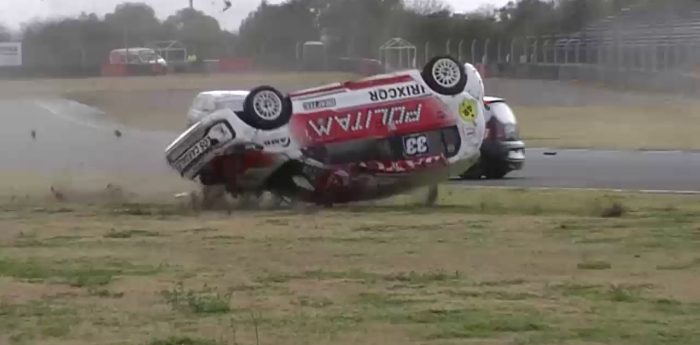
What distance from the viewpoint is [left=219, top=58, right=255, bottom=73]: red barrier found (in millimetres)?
35875

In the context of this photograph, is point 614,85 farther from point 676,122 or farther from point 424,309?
point 424,309

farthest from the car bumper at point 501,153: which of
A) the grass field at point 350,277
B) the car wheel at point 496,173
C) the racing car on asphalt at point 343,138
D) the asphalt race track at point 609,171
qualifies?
the grass field at point 350,277

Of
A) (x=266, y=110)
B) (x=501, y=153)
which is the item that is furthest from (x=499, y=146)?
(x=266, y=110)

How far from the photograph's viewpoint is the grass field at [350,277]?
6.44 m

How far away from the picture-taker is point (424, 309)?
7.03 m

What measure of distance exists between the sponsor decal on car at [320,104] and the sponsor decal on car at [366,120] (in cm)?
15

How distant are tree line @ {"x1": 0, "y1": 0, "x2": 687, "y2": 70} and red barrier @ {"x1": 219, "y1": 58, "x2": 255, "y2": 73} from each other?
31cm

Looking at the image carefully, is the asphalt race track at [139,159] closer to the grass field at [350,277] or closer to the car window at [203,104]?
the car window at [203,104]

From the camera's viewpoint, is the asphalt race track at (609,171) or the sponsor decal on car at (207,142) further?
the asphalt race track at (609,171)

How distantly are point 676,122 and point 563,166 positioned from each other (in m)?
14.4

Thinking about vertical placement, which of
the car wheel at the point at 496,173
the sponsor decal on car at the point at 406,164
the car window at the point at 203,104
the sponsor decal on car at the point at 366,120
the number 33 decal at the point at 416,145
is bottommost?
the car wheel at the point at 496,173

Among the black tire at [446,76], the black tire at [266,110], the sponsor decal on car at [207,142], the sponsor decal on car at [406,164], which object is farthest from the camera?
the black tire at [446,76]

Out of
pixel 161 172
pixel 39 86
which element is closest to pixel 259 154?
pixel 161 172

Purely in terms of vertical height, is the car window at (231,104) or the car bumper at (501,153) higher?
the car window at (231,104)
